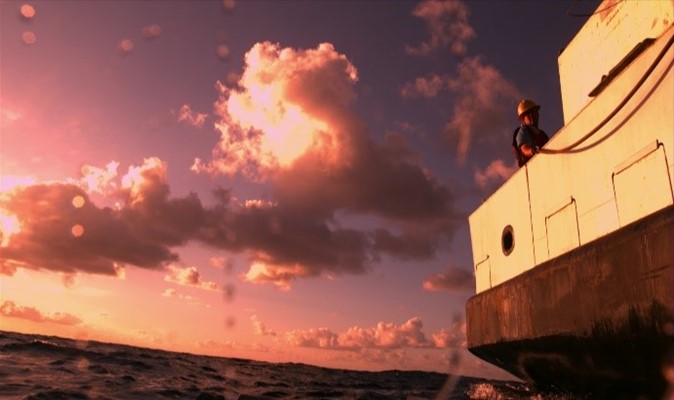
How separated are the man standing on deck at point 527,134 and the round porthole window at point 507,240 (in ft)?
3.50

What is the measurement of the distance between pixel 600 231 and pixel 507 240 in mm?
2653

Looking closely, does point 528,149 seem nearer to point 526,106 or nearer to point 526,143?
point 526,143

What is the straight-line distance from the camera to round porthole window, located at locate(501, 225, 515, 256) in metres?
7.45

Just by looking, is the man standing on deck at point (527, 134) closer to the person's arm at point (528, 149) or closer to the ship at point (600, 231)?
the person's arm at point (528, 149)

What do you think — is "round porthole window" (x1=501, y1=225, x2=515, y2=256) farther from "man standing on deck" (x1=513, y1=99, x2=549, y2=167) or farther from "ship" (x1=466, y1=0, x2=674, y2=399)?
"man standing on deck" (x1=513, y1=99, x2=549, y2=167)

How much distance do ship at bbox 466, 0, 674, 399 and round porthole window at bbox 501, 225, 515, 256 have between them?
0.02 meters

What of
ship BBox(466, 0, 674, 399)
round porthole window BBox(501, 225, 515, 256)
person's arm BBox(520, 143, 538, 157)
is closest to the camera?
ship BBox(466, 0, 674, 399)

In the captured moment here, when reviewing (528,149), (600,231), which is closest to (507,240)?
(528,149)

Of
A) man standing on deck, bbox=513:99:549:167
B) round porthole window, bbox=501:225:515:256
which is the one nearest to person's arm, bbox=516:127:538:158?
man standing on deck, bbox=513:99:549:167

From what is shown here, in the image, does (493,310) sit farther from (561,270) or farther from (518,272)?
(561,270)

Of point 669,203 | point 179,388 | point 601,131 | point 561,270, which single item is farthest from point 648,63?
point 179,388

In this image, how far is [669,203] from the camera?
4000 mm

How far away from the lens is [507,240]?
25.1 feet

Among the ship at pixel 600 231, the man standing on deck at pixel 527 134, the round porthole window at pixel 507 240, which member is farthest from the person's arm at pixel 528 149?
the round porthole window at pixel 507 240
